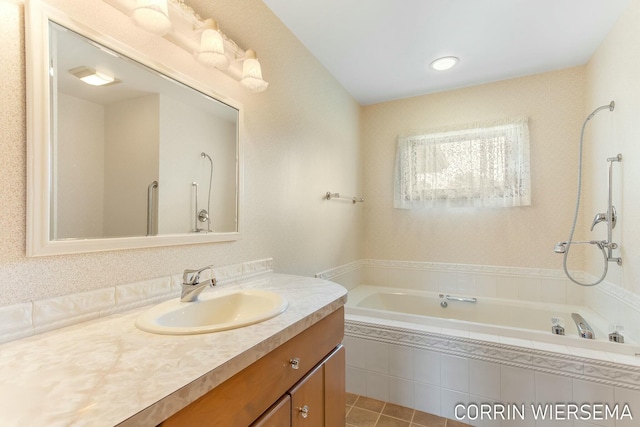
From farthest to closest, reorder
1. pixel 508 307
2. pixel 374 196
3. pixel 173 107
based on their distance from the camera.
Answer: pixel 374 196 < pixel 508 307 < pixel 173 107

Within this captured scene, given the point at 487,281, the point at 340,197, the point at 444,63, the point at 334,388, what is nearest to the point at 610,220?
the point at 487,281

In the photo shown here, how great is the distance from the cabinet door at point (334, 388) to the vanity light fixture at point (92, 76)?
1236 mm

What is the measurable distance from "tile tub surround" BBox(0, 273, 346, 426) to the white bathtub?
4.31 feet

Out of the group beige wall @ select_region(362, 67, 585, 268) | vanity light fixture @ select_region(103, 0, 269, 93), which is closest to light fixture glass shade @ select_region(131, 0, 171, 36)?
vanity light fixture @ select_region(103, 0, 269, 93)

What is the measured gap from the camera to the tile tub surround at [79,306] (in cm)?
76

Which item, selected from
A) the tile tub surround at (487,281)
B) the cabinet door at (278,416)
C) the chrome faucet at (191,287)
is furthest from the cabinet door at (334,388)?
the tile tub surround at (487,281)

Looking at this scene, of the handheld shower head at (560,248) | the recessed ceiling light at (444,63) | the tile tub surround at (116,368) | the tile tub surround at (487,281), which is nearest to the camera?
the tile tub surround at (116,368)

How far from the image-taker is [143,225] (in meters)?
1.10

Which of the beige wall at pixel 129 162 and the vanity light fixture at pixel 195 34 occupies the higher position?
the vanity light fixture at pixel 195 34

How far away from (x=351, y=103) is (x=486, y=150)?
1310 mm

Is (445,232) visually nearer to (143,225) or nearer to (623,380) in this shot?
(623,380)

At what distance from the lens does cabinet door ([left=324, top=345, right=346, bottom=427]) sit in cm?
Answer: 113

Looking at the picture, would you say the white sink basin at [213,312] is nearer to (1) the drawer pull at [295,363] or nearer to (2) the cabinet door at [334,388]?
(1) the drawer pull at [295,363]

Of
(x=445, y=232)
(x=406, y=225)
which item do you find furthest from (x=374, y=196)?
(x=445, y=232)
